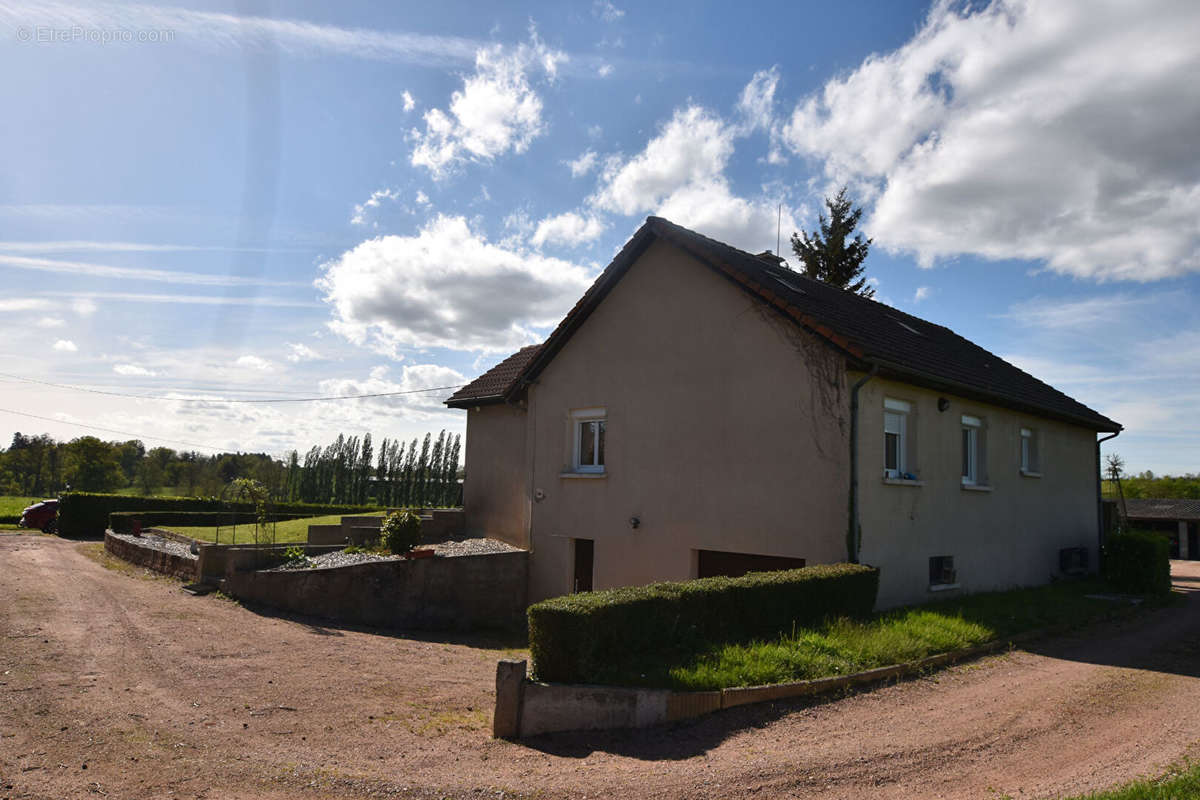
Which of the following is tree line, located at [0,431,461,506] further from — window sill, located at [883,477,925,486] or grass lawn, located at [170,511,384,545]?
window sill, located at [883,477,925,486]

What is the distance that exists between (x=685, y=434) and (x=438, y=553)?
6.73 metres

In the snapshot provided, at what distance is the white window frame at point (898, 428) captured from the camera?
42.4ft

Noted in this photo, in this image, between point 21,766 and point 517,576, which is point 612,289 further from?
point 21,766

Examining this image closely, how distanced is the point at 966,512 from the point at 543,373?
9.45m

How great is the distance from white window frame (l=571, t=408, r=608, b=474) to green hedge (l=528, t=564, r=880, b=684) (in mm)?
6398

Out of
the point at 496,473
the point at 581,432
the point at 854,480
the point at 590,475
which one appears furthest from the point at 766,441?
the point at 496,473

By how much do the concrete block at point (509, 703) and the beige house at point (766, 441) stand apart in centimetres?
632

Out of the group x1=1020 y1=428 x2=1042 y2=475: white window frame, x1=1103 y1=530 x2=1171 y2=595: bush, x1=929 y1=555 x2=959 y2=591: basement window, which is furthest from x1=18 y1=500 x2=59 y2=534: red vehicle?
x1=1103 y1=530 x2=1171 y2=595: bush

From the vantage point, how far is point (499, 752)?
6965mm

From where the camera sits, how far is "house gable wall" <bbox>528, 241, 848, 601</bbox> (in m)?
12.4

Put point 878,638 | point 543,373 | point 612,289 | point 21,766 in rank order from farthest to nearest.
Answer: point 543,373, point 612,289, point 878,638, point 21,766

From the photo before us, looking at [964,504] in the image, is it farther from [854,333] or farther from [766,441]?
[766,441]

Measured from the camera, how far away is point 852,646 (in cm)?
905

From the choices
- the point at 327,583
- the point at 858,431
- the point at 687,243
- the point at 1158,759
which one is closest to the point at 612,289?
the point at 687,243
